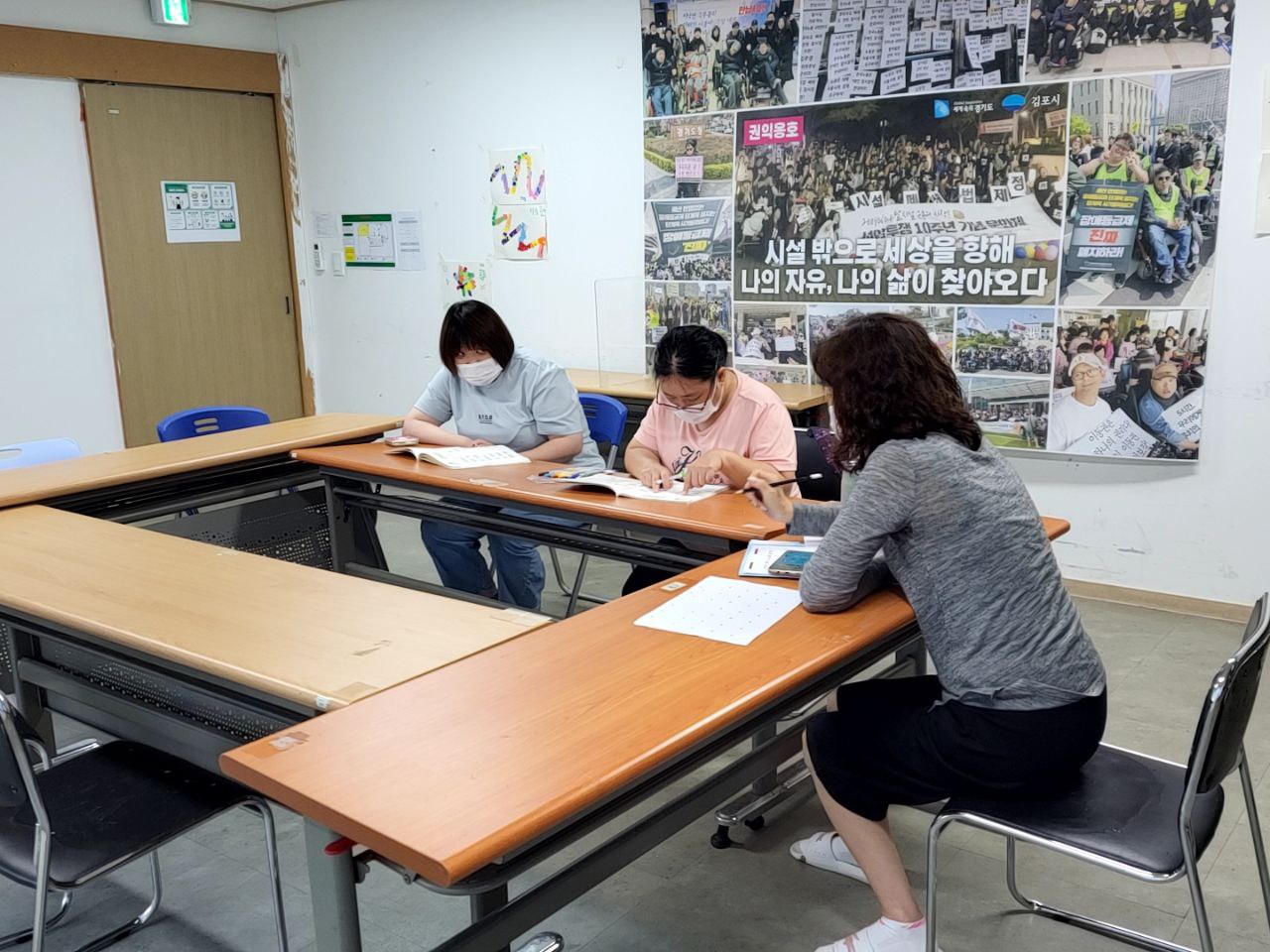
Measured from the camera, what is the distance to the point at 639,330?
200 inches

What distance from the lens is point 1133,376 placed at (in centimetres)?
386

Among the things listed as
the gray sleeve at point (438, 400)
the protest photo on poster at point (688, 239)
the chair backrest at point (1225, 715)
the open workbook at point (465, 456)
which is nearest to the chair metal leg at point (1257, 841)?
the chair backrest at point (1225, 715)

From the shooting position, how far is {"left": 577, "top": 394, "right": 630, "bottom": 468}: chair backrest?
3.91 metres

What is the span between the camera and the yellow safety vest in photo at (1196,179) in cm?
364

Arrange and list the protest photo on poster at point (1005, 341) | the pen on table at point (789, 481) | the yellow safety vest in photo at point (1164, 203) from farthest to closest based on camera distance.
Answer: the protest photo on poster at point (1005, 341)
the yellow safety vest in photo at point (1164, 203)
the pen on table at point (789, 481)

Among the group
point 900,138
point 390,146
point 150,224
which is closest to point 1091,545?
point 900,138

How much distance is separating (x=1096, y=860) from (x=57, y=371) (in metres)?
5.34

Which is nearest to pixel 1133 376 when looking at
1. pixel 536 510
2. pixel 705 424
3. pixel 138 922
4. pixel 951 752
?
pixel 705 424

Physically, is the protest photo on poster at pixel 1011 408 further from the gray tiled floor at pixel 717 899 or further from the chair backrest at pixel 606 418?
the gray tiled floor at pixel 717 899

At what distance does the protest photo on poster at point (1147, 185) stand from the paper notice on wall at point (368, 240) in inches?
139

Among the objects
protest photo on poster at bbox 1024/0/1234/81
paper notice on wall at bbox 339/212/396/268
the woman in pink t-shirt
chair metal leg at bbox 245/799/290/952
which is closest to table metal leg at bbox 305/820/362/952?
chair metal leg at bbox 245/799/290/952

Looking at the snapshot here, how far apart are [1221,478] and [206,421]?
356cm

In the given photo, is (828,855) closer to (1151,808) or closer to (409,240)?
(1151,808)

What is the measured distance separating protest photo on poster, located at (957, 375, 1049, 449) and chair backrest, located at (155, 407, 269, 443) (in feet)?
8.62
